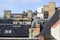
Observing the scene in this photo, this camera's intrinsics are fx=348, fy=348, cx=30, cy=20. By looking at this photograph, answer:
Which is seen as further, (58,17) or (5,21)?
(5,21)

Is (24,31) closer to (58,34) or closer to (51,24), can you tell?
(51,24)

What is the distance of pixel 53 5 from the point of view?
320ft

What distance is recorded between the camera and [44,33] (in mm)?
65688

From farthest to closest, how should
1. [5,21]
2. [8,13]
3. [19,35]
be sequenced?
[8,13]
[5,21]
[19,35]

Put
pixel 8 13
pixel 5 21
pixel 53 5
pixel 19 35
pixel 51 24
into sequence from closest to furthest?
1. pixel 51 24
2. pixel 19 35
3. pixel 53 5
4. pixel 5 21
5. pixel 8 13

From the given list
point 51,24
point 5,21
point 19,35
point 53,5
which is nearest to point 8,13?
point 5,21

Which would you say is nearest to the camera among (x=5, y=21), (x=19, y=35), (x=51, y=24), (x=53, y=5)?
(x=51, y=24)

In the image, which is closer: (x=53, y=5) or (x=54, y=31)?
(x=54, y=31)

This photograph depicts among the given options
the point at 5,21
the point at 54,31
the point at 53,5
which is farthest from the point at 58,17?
the point at 5,21

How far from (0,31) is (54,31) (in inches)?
1079

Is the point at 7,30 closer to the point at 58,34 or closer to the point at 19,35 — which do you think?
the point at 19,35

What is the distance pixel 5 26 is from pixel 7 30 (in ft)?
3.87

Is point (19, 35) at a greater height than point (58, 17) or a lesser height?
lesser

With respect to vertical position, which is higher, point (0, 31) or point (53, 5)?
point (53, 5)
